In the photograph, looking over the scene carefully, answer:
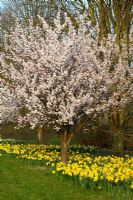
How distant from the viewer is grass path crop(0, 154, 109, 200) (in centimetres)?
880

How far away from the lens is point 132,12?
19.1 m

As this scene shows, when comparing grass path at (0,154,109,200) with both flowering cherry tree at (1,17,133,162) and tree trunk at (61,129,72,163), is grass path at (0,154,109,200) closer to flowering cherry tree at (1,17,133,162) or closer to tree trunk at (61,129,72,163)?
tree trunk at (61,129,72,163)

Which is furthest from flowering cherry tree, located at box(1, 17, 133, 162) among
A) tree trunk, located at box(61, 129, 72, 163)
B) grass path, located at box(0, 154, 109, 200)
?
grass path, located at box(0, 154, 109, 200)

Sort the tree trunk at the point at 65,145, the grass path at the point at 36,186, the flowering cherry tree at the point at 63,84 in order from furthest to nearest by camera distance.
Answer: the tree trunk at the point at 65,145 < the flowering cherry tree at the point at 63,84 < the grass path at the point at 36,186

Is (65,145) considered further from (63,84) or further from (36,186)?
(36,186)

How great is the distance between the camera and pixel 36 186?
981 cm

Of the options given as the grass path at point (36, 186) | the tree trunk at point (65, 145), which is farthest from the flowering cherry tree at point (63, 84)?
the grass path at point (36, 186)

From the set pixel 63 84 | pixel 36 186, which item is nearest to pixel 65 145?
pixel 63 84

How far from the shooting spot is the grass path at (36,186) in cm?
880

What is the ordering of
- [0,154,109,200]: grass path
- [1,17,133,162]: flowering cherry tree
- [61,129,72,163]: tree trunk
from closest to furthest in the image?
[0,154,109,200]: grass path, [1,17,133,162]: flowering cherry tree, [61,129,72,163]: tree trunk

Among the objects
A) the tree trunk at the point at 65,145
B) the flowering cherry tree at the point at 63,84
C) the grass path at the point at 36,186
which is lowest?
the grass path at the point at 36,186

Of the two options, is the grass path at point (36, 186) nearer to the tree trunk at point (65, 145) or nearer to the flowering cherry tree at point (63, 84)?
the tree trunk at point (65, 145)

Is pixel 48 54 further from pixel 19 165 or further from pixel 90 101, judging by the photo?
pixel 19 165

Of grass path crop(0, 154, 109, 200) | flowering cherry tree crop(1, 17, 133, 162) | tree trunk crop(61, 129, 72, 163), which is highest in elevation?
flowering cherry tree crop(1, 17, 133, 162)
